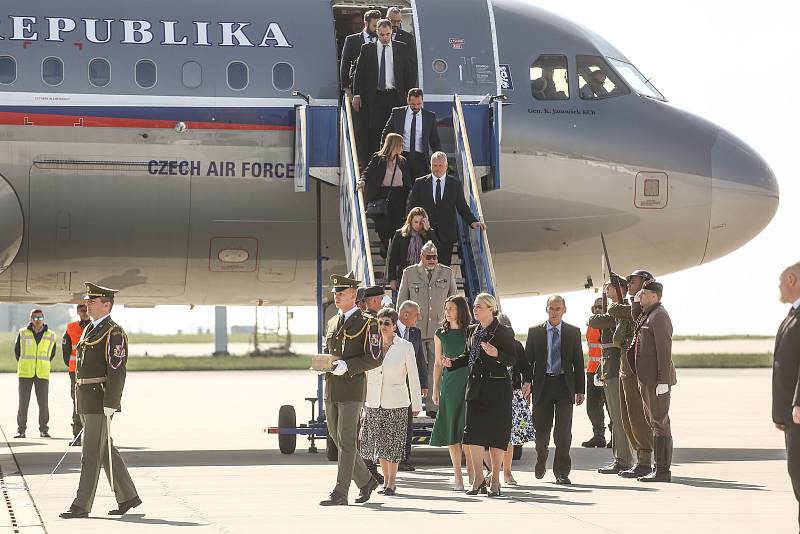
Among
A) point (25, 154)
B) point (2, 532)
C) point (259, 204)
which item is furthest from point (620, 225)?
point (2, 532)

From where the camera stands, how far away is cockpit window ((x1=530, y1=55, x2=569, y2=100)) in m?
17.9

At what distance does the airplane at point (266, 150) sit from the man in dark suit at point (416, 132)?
102 centimetres

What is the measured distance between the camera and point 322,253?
17.7 meters

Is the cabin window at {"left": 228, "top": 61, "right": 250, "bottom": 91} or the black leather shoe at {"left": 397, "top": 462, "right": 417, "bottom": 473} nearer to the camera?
the black leather shoe at {"left": 397, "top": 462, "right": 417, "bottom": 473}

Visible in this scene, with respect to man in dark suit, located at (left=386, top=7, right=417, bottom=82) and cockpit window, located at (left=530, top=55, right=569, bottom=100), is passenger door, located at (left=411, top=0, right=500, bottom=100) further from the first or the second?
cockpit window, located at (left=530, top=55, right=569, bottom=100)

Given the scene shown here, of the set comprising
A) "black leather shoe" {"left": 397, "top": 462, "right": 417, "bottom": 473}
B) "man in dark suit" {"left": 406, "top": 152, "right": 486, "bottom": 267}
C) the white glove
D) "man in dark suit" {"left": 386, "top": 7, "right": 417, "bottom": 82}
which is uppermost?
"man in dark suit" {"left": 386, "top": 7, "right": 417, "bottom": 82}

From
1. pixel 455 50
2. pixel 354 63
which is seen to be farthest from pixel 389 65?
pixel 455 50

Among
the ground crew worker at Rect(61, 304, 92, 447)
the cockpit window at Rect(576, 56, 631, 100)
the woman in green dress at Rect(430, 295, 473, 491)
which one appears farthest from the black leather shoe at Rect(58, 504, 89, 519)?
the cockpit window at Rect(576, 56, 631, 100)

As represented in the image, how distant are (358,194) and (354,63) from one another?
219cm

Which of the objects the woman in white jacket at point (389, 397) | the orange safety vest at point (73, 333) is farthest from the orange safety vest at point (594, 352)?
the orange safety vest at point (73, 333)

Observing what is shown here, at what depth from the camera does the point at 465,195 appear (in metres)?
16.5

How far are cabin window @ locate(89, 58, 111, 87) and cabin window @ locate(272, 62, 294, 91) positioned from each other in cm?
206

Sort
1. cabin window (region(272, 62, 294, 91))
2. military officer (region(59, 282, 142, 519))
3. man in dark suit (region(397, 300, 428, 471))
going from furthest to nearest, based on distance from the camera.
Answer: cabin window (region(272, 62, 294, 91))
man in dark suit (region(397, 300, 428, 471))
military officer (region(59, 282, 142, 519))

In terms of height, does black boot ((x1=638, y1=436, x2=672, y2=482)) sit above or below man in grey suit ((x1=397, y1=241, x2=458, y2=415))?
below
